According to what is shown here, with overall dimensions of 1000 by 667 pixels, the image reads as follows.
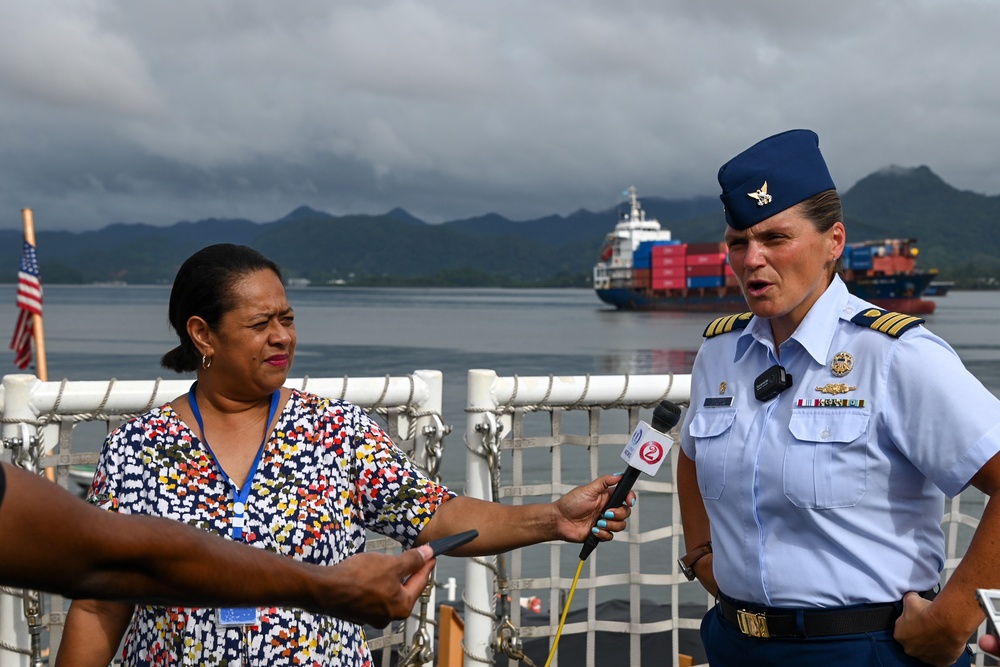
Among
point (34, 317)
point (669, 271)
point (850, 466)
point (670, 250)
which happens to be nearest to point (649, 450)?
point (850, 466)

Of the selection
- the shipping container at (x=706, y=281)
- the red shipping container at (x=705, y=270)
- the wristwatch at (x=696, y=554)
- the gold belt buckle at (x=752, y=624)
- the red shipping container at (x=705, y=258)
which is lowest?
the gold belt buckle at (x=752, y=624)

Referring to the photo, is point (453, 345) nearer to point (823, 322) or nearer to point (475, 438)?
point (475, 438)

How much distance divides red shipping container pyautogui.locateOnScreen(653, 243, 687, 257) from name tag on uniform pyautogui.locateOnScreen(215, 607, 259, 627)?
77285 millimetres

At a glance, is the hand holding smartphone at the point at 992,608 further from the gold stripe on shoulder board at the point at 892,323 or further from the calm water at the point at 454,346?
the calm water at the point at 454,346

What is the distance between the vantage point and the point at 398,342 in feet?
167

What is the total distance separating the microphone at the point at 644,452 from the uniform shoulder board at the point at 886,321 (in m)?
0.48

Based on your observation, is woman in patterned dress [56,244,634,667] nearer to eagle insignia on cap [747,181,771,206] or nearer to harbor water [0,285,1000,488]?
eagle insignia on cap [747,181,771,206]

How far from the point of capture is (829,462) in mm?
2008

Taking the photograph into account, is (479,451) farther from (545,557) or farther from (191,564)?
(545,557)

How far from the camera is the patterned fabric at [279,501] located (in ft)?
6.64

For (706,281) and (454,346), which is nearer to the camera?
(454,346)

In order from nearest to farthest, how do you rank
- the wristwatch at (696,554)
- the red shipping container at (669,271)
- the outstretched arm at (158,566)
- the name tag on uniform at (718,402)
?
the outstretched arm at (158,566) < the name tag on uniform at (718,402) < the wristwatch at (696,554) < the red shipping container at (669,271)

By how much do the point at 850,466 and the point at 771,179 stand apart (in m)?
0.66

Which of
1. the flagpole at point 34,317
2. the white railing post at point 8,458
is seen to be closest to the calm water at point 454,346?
the flagpole at point 34,317
